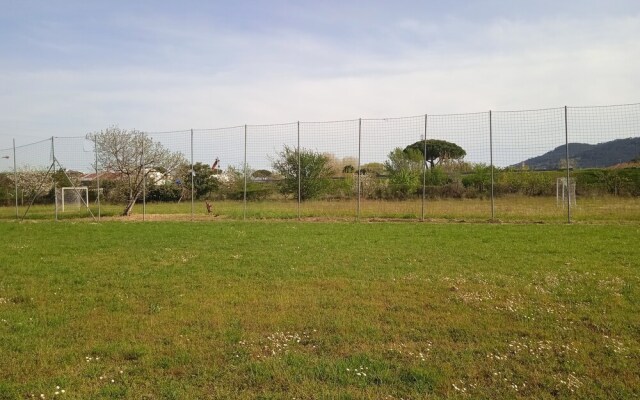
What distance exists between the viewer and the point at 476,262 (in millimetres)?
7840

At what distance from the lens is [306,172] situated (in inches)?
866

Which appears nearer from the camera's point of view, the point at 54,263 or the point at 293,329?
the point at 293,329

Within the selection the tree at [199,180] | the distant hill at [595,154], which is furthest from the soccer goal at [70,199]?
the distant hill at [595,154]

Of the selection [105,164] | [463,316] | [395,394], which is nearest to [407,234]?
→ [463,316]

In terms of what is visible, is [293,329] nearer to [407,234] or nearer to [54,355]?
[54,355]

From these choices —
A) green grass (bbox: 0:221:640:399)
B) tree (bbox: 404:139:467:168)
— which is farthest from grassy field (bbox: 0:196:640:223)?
green grass (bbox: 0:221:640:399)

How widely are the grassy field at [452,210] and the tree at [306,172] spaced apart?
1.53m

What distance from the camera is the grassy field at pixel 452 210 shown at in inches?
608

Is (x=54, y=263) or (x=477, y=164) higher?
(x=477, y=164)

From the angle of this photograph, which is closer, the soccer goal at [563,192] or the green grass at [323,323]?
the green grass at [323,323]

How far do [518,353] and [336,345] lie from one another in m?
1.45

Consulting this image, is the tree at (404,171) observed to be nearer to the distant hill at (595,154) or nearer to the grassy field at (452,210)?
the grassy field at (452,210)

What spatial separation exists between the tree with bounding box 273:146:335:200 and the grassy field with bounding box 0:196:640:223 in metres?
1.53

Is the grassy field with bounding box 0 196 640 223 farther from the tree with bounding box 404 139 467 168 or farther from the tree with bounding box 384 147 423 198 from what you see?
the tree with bounding box 404 139 467 168
